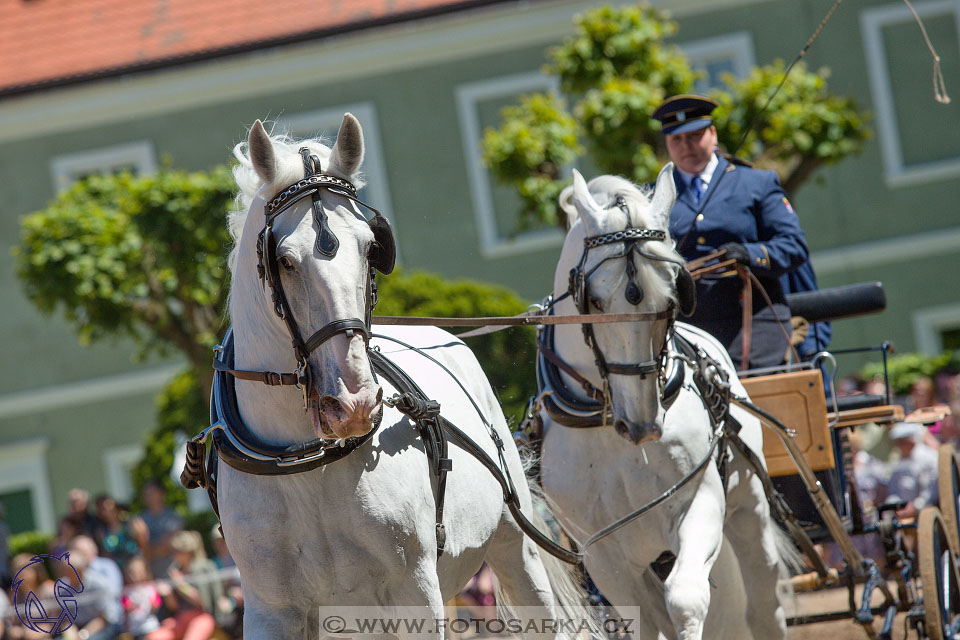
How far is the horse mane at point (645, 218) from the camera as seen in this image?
4.04 m

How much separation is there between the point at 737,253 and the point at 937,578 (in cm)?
174

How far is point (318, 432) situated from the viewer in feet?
9.36

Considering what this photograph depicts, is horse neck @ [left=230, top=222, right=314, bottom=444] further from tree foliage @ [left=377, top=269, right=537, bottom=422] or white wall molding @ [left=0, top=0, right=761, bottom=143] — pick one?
white wall molding @ [left=0, top=0, right=761, bottom=143]

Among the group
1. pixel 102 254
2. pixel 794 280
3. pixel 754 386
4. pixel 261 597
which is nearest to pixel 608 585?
pixel 754 386

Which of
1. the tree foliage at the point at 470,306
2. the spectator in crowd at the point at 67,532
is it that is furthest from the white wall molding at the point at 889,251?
the spectator in crowd at the point at 67,532

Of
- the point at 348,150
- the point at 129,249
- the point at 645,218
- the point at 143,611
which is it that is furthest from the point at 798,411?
the point at 129,249

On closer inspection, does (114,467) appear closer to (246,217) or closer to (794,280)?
(794,280)

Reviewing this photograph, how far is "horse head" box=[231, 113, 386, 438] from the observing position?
2816 mm

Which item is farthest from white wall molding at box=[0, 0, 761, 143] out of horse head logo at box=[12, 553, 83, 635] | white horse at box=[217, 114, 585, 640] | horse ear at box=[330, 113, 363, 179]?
horse ear at box=[330, 113, 363, 179]

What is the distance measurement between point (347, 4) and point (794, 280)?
12454mm

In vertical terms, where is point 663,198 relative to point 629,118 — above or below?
below

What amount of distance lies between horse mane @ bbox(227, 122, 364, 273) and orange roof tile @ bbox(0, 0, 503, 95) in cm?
1416

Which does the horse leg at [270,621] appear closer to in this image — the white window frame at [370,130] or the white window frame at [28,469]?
the white window frame at [370,130]

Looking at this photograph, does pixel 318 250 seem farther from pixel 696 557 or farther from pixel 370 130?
pixel 370 130
